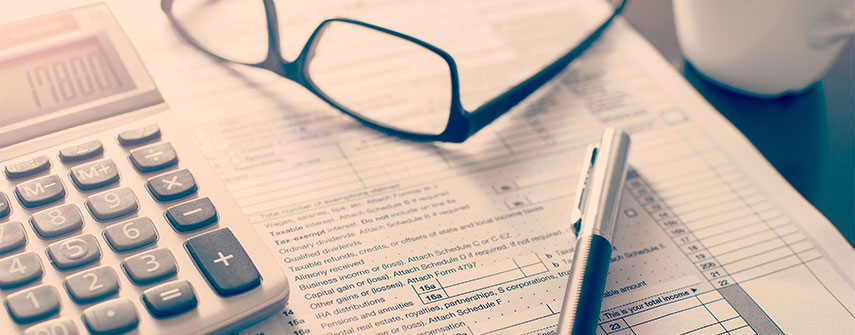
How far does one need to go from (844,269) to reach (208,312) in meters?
0.30

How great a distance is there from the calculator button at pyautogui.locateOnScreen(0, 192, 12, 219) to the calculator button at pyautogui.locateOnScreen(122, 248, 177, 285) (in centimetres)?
5

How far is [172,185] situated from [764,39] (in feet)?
1.08

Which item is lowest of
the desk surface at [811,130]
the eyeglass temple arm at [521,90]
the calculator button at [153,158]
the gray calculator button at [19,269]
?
the desk surface at [811,130]

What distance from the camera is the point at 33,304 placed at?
251 mm

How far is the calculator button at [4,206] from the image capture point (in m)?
0.28

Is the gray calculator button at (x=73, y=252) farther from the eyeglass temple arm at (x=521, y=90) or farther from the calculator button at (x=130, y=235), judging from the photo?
the eyeglass temple arm at (x=521, y=90)

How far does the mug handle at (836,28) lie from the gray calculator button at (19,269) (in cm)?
40

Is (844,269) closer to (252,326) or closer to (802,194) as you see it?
(802,194)

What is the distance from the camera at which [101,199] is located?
0.29 meters

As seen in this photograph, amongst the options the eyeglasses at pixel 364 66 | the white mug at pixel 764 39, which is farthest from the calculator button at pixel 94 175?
the white mug at pixel 764 39

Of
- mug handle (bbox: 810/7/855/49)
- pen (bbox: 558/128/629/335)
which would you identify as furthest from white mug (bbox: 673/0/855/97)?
pen (bbox: 558/128/629/335)

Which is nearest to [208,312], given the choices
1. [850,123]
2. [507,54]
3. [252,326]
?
[252,326]

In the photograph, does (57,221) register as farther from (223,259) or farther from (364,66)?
(364,66)

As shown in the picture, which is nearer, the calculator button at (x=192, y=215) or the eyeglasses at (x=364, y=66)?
the calculator button at (x=192, y=215)
